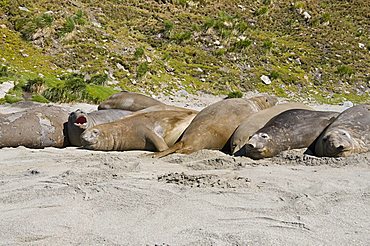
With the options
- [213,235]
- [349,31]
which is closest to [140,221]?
[213,235]

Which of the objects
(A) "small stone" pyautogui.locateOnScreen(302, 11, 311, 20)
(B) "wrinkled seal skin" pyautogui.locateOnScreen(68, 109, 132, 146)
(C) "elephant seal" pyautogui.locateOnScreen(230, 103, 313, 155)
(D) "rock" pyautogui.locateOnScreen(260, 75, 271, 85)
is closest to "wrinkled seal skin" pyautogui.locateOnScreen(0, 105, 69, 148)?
(B) "wrinkled seal skin" pyautogui.locateOnScreen(68, 109, 132, 146)

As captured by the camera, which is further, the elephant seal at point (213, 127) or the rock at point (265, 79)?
the rock at point (265, 79)

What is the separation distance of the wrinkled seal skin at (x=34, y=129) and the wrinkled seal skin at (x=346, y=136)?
10.6 ft

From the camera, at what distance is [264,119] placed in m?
6.62

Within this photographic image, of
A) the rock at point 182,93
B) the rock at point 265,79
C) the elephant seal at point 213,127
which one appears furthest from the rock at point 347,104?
the elephant seal at point 213,127

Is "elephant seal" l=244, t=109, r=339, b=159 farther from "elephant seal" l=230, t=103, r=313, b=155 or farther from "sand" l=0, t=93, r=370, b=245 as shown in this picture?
"sand" l=0, t=93, r=370, b=245

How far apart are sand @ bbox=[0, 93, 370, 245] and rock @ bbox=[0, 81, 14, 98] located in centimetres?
420

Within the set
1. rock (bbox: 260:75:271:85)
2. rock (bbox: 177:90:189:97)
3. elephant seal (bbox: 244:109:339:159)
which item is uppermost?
elephant seal (bbox: 244:109:339:159)

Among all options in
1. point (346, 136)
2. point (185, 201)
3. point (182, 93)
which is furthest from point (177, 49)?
point (185, 201)

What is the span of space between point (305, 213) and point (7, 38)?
11.3 m

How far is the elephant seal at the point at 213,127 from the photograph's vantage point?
243 inches

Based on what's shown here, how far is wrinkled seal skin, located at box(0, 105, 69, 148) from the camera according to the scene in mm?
6254

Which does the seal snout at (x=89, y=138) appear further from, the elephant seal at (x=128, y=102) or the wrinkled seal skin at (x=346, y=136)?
the wrinkled seal skin at (x=346, y=136)

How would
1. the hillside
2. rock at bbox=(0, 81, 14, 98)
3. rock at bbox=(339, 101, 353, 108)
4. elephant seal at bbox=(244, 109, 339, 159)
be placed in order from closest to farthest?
elephant seal at bbox=(244, 109, 339, 159) < rock at bbox=(0, 81, 14, 98) < the hillside < rock at bbox=(339, 101, 353, 108)
